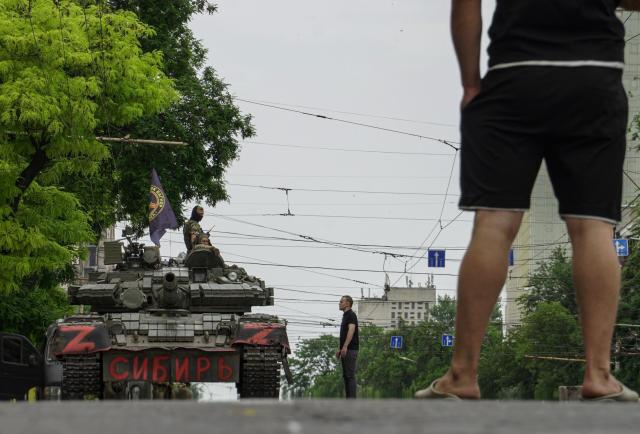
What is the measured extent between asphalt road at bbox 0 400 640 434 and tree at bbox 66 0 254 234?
33352 millimetres

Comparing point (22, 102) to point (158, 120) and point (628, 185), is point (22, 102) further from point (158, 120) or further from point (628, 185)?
point (628, 185)

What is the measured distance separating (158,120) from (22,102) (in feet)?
50.8

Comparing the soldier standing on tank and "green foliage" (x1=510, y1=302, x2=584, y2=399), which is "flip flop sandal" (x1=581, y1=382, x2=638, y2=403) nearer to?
the soldier standing on tank

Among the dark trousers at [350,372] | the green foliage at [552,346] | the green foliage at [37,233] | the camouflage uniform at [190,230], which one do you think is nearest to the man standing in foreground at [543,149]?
the dark trousers at [350,372]

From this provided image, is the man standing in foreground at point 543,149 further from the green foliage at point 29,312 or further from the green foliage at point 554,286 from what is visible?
the green foliage at point 554,286

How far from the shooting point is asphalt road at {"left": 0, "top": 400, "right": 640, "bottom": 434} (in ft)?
13.9

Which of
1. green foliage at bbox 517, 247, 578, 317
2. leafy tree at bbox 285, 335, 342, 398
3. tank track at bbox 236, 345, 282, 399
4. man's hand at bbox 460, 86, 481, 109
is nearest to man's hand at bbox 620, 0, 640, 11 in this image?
man's hand at bbox 460, 86, 481, 109

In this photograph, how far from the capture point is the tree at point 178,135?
130 feet

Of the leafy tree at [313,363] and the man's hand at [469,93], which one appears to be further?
the leafy tree at [313,363]

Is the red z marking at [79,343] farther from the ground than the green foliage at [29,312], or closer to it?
closer to it

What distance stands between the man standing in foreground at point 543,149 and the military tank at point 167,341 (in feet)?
40.0

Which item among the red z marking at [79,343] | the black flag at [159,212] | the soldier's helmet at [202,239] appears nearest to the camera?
the red z marking at [79,343]

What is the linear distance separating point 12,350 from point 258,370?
18.9 ft

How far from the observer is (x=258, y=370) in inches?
731
